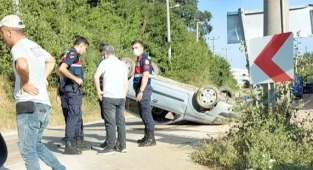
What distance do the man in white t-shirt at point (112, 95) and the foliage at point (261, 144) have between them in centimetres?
141

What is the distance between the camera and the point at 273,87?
6266 mm

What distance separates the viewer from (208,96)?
11.1 metres

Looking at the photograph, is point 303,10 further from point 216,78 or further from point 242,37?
point 216,78

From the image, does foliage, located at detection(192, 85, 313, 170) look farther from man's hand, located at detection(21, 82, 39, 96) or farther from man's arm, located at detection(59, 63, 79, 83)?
man's hand, located at detection(21, 82, 39, 96)

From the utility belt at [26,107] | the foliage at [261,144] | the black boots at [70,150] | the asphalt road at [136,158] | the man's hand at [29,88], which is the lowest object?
the asphalt road at [136,158]

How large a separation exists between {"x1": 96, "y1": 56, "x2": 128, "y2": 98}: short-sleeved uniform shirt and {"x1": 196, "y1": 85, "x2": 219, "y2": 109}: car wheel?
12.6 ft

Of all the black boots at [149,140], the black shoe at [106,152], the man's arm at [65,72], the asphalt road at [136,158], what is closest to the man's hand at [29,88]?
the asphalt road at [136,158]

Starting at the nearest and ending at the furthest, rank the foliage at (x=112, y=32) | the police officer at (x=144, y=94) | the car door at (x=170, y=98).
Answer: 1. the police officer at (x=144, y=94)
2. the car door at (x=170, y=98)
3. the foliage at (x=112, y=32)

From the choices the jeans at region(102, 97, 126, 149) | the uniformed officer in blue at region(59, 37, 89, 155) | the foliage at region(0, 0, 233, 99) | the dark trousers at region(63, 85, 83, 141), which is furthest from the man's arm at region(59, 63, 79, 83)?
the foliage at region(0, 0, 233, 99)

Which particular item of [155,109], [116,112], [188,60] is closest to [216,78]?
[188,60]

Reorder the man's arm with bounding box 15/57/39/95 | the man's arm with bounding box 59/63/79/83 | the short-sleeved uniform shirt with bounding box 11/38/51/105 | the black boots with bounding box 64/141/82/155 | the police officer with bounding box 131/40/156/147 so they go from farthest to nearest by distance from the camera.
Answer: the police officer with bounding box 131/40/156/147, the black boots with bounding box 64/141/82/155, the man's arm with bounding box 59/63/79/83, the short-sleeved uniform shirt with bounding box 11/38/51/105, the man's arm with bounding box 15/57/39/95

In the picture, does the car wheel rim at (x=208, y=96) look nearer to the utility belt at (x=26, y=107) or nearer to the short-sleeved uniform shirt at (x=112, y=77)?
the short-sleeved uniform shirt at (x=112, y=77)

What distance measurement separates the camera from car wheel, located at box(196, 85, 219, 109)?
11000mm

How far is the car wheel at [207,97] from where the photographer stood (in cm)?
1100
